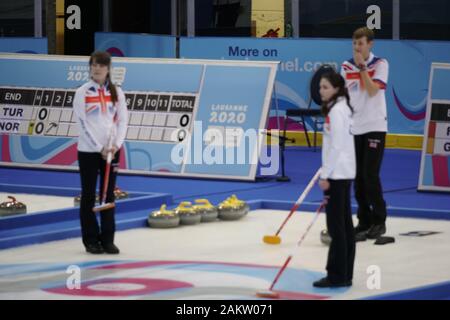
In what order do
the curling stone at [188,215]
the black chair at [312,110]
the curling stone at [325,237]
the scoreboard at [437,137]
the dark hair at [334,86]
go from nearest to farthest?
1. the dark hair at [334,86]
2. the curling stone at [325,237]
3. the curling stone at [188,215]
4. the scoreboard at [437,137]
5. the black chair at [312,110]

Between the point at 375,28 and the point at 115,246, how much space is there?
13686 mm

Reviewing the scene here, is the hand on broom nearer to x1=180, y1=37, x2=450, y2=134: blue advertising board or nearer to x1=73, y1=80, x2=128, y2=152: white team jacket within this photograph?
x1=73, y1=80, x2=128, y2=152: white team jacket

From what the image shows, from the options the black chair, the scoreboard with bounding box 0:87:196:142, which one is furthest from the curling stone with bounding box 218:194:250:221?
the black chair

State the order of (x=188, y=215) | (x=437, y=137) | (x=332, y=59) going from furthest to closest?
1. (x=332, y=59)
2. (x=437, y=137)
3. (x=188, y=215)

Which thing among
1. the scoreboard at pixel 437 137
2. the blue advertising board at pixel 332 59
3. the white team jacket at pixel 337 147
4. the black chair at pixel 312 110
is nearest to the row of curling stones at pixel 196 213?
the scoreboard at pixel 437 137

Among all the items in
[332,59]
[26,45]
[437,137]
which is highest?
[26,45]

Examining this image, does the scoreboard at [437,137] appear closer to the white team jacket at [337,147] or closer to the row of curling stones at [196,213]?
the row of curling stones at [196,213]

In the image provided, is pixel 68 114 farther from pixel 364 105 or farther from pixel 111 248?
pixel 364 105

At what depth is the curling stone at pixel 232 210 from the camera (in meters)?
11.6

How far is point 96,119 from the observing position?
989 cm

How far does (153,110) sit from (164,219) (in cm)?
388

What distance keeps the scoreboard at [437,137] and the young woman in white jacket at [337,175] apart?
522cm
